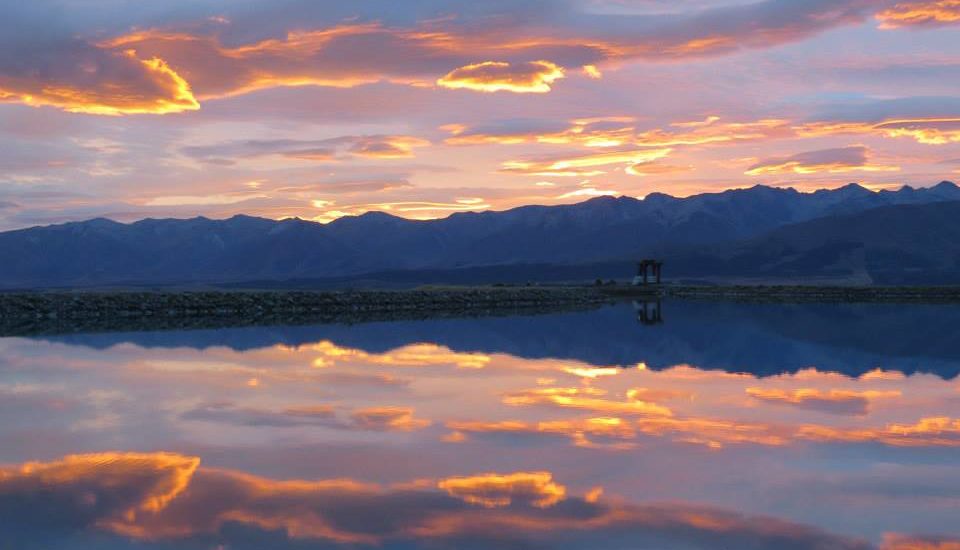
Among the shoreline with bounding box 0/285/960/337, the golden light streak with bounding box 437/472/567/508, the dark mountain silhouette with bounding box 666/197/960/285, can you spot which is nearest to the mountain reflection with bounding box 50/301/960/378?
the shoreline with bounding box 0/285/960/337

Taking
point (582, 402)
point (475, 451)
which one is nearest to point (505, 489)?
point (475, 451)

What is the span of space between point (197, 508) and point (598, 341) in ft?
78.5

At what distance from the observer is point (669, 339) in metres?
33.6

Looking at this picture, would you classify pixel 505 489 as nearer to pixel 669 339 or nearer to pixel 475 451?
pixel 475 451

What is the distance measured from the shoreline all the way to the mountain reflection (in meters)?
4.67

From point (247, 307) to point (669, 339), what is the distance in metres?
26.4

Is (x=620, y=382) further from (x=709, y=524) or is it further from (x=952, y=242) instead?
(x=952, y=242)

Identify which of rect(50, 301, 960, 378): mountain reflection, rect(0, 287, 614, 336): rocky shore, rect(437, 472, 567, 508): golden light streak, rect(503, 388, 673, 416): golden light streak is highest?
rect(0, 287, 614, 336): rocky shore

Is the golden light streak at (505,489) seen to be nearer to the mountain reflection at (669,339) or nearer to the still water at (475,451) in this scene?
the still water at (475,451)

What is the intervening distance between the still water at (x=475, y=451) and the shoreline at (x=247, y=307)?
15.5 m

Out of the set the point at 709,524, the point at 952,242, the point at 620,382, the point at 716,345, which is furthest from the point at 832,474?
the point at 952,242

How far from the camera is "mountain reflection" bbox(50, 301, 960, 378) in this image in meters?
26.1

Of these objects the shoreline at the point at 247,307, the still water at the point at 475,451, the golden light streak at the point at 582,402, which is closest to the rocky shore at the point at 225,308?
the shoreline at the point at 247,307

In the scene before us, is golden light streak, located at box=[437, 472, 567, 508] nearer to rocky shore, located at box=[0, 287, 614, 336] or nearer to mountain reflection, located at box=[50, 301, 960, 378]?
mountain reflection, located at box=[50, 301, 960, 378]
